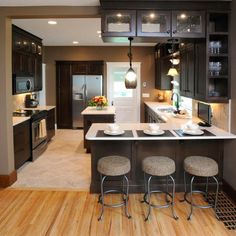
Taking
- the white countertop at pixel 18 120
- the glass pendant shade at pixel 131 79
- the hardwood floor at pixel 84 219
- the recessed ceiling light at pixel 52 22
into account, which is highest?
the recessed ceiling light at pixel 52 22

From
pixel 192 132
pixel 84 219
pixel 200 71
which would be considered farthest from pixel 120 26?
pixel 84 219

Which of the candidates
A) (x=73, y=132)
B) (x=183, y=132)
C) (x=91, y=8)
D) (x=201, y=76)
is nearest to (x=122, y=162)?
(x=183, y=132)

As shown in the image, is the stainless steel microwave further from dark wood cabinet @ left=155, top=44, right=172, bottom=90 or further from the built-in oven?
dark wood cabinet @ left=155, top=44, right=172, bottom=90

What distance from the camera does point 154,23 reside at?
372cm

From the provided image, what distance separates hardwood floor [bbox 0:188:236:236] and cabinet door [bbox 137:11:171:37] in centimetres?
218

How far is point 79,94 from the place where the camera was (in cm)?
883

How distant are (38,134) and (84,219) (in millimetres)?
3094

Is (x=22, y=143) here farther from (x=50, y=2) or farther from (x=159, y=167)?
(x=159, y=167)

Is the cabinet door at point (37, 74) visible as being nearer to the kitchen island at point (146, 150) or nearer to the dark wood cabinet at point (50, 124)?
the dark wood cabinet at point (50, 124)

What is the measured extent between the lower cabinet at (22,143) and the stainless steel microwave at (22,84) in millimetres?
779

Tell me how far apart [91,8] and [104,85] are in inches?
196

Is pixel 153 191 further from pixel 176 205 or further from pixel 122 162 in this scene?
pixel 122 162

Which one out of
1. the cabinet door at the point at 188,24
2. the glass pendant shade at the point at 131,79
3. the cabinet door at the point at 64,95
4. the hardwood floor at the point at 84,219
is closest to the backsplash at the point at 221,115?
the cabinet door at the point at 188,24

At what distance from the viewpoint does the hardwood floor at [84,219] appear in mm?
3020
